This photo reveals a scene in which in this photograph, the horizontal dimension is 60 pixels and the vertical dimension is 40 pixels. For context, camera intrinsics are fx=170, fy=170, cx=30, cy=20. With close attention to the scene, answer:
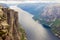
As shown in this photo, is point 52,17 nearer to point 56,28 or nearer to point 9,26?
point 56,28

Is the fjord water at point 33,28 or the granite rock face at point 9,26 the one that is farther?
the fjord water at point 33,28

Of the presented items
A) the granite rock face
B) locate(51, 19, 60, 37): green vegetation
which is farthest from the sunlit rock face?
the granite rock face

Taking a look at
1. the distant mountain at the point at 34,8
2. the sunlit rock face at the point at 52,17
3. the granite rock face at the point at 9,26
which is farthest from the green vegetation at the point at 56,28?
the granite rock face at the point at 9,26

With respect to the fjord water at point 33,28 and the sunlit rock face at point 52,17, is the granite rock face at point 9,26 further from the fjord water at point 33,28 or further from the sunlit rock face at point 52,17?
the sunlit rock face at point 52,17

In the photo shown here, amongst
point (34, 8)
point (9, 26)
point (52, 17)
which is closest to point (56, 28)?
point (52, 17)

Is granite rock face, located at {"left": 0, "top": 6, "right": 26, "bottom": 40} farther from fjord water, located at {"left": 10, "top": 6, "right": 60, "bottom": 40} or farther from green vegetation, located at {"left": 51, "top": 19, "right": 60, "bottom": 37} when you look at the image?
green vegetation, located at {"left": 51, "top": 19, "right": 60, "bottom": 37}

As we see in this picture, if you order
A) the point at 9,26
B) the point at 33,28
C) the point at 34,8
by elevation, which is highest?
the point at 34,8

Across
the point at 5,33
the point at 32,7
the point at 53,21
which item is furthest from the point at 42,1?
the point at 5,33
